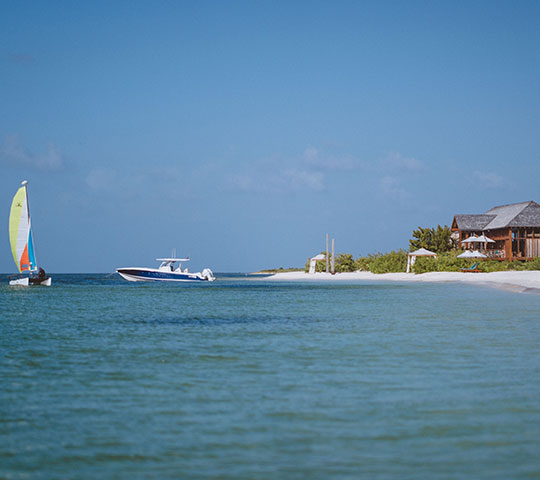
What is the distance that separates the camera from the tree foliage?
246 ft

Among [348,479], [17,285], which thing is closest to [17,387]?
[348,479]

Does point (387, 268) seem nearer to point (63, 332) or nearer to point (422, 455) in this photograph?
point (63, 332)

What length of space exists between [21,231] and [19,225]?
0.55 m

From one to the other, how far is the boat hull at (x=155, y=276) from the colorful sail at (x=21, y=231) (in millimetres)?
20613

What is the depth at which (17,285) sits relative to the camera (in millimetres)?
58656

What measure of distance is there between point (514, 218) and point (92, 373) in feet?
198

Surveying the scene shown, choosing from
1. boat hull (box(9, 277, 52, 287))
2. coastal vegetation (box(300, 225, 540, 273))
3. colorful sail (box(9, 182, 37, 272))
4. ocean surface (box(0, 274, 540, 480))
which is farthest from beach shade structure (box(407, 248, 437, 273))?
ocean surface (box(0, 274, 540, 480))

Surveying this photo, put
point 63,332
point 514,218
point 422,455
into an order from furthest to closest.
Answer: point 514,218 → point 63,332 → point 422,455

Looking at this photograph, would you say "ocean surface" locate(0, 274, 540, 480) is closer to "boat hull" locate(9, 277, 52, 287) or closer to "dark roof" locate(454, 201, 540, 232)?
"boat hull" locate(9, 277, 52, 287)

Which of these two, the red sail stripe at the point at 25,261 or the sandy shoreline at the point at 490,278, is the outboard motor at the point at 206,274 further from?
the red sail stripe at the point at 25,261

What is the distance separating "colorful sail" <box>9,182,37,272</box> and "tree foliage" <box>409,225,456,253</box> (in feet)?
141

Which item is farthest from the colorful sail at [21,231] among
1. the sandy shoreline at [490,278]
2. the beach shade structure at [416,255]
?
the beach shade structure at [416,255]

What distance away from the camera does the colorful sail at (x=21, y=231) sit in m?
55.2

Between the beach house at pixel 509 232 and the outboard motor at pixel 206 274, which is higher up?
the beach house at pixel 509 232
